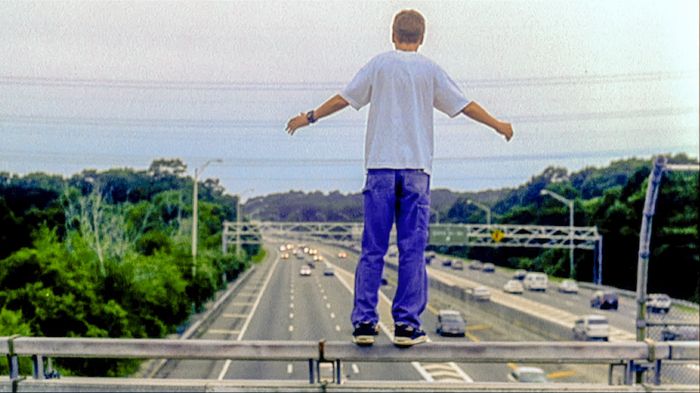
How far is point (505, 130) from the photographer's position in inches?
216

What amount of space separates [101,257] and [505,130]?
40.5 m

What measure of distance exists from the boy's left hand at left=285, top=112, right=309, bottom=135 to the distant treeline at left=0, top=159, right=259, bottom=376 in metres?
21.1

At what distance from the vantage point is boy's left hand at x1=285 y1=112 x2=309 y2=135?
5.61 m


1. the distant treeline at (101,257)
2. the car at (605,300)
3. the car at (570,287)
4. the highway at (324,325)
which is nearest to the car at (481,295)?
the highway at (324,325)

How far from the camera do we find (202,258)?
6328 centimetres

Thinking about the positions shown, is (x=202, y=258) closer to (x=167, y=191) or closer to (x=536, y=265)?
(x=167, y=191)

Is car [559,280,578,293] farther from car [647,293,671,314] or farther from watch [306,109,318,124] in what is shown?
watch [306,109,318,124]

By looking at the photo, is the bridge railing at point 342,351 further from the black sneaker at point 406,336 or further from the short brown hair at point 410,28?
the short brown hair at point 410,28

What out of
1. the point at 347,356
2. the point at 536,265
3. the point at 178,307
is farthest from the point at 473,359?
the point at 536,265

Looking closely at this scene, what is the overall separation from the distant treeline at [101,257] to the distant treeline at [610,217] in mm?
5352

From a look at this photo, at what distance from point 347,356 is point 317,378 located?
0.25 m

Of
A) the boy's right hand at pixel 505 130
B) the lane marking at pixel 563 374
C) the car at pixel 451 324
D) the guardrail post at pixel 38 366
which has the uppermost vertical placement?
the boy's right hand at pixel 505 130

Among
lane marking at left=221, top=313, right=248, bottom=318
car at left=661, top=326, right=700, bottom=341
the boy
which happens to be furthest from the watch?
lane marking at left=221, top=313, right=248, bottom=318

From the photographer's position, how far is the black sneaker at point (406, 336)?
5.24m
